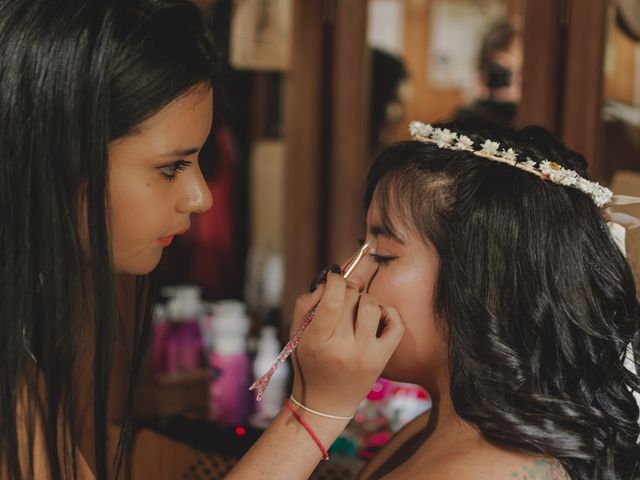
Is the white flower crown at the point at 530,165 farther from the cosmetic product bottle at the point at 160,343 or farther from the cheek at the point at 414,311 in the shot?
the cosmetic product bottle at the point at 160,343

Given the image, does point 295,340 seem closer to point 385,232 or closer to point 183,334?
point 385,232

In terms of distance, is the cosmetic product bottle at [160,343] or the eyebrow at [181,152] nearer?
the eyebrow at [181,152]

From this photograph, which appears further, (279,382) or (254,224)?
(254,224)

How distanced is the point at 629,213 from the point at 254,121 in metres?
1.82

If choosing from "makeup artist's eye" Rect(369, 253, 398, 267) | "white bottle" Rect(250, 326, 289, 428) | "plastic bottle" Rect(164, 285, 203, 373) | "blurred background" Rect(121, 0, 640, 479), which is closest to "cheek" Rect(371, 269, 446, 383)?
"makeup artist's eye" Rect(369, 253, 398, 267)

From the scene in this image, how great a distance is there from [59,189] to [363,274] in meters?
0.53

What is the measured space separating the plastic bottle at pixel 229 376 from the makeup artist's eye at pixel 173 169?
1.14m

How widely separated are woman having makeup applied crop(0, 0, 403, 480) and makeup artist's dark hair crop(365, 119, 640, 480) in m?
0.15

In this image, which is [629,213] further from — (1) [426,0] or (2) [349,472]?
(1) [426,0]

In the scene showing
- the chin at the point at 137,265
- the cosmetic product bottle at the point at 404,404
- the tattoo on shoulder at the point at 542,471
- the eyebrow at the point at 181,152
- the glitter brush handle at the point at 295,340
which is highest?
the eyebrow at the point at 181,152

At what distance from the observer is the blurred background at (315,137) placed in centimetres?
Result: 194

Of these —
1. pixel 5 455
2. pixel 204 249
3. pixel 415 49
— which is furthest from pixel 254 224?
pixel 5 455

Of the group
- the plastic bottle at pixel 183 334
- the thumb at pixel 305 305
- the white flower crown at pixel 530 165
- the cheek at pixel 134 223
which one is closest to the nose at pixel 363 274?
the thumb at pixel 305 305

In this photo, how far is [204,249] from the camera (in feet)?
10.3
